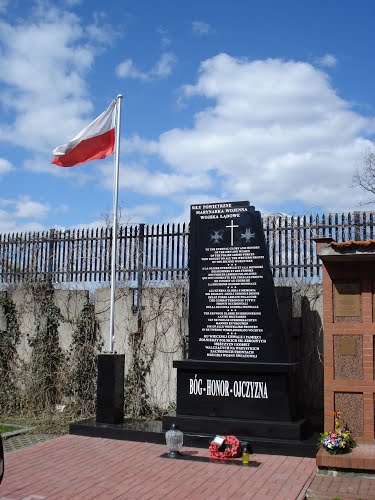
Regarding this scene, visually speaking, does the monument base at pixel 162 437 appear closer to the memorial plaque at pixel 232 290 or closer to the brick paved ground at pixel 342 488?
the brick paved ground at pixel 342 488

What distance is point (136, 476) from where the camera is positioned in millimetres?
6473

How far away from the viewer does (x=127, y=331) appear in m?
11.0

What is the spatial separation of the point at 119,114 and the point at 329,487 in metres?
6.93

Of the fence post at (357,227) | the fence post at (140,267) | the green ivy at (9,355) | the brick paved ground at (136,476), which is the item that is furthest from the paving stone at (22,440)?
the fence post at (357,227)

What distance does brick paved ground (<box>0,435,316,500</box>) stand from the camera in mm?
5785

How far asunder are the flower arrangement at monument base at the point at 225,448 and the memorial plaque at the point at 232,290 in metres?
1.27

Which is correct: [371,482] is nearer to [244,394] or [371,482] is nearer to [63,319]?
[244,394]

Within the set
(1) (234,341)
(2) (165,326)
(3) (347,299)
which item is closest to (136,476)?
(1) (234,341)

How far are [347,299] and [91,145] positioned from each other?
528 cm

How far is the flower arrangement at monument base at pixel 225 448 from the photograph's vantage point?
7.25 metres

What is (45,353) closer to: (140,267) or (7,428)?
(7,428)

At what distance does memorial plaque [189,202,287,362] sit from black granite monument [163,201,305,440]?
0.05 feet

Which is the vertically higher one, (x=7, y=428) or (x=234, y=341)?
(x=234, y=341)

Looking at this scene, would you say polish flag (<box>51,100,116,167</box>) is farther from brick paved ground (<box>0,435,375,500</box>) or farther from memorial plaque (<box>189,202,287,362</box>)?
brick paved ground (<box>0,435,375,500</box>)
